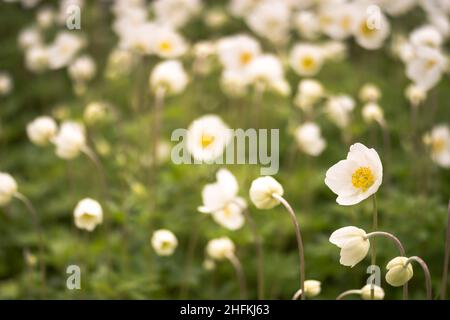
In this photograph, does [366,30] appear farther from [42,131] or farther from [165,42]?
[42,131]

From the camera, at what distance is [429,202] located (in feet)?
7.04

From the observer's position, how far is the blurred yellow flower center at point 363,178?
1485 mm

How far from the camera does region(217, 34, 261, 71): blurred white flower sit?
9.11ft

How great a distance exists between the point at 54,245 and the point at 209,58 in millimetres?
1353

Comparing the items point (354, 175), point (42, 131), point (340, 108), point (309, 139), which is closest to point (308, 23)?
point (340, 108)

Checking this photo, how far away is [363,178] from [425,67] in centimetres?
84

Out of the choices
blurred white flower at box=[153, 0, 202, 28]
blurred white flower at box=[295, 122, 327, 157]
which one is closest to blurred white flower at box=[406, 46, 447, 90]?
blurred white flower at box=[295, 122, 327, 157]

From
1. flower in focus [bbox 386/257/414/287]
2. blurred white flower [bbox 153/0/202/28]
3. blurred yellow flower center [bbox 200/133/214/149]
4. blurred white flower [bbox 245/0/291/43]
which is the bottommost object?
flower in focus [bbox 386/257/414/287]

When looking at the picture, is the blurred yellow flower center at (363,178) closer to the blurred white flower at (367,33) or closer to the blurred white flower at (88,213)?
the blurred white flower at (88,213)

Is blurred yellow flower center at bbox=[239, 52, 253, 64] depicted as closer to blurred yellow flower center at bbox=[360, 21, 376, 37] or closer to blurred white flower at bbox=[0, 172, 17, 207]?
blurred yellow flower center at bbox=[360, 21, 376, 37]

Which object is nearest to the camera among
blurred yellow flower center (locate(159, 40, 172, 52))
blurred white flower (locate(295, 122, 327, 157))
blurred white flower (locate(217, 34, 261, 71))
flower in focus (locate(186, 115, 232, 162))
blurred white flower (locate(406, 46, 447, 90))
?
blurred white flower (locate(406, 46, 447, 90))

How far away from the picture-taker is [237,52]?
9.17 ft

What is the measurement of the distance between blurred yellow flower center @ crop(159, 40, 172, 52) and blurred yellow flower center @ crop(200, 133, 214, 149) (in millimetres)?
532
